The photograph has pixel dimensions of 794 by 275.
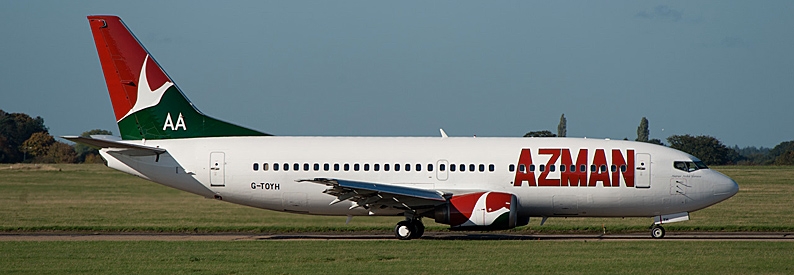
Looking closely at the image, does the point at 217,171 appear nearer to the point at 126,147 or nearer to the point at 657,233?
the point at 126,147

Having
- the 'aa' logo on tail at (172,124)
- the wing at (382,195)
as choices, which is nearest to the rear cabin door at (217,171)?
the 'aa' logo on tail at (172,124)

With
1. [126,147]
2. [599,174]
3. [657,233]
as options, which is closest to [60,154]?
[126,147]

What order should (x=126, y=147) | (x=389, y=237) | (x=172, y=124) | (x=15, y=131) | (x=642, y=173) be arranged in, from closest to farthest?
(x=126, y=147) < (x=642, y=173) < (x=389, y=237) < (x=172, y=124) < (x=15, y=131)

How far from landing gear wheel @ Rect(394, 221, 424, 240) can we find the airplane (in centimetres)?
3

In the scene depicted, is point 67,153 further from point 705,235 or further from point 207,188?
point 705,235

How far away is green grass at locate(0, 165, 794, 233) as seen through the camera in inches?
1252

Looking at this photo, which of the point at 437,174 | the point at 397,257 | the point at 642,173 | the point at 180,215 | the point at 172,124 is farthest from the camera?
the point at 180,215

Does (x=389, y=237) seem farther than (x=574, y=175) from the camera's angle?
Yes

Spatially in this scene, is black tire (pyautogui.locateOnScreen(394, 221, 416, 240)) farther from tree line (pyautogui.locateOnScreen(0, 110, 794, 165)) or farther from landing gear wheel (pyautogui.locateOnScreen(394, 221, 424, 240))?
tree line (pyautogui.locateOnScreen(0, 110, 794, 165))

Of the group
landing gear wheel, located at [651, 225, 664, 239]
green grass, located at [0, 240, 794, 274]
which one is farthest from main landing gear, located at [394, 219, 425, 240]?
landing gear wheel, located at [651, 225, 664, 239]

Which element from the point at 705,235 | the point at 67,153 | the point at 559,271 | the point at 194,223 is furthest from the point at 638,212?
the point at 67,153

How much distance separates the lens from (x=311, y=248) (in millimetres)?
24750

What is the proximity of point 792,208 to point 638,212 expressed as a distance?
16.6 m

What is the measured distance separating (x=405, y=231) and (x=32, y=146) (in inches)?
3033
